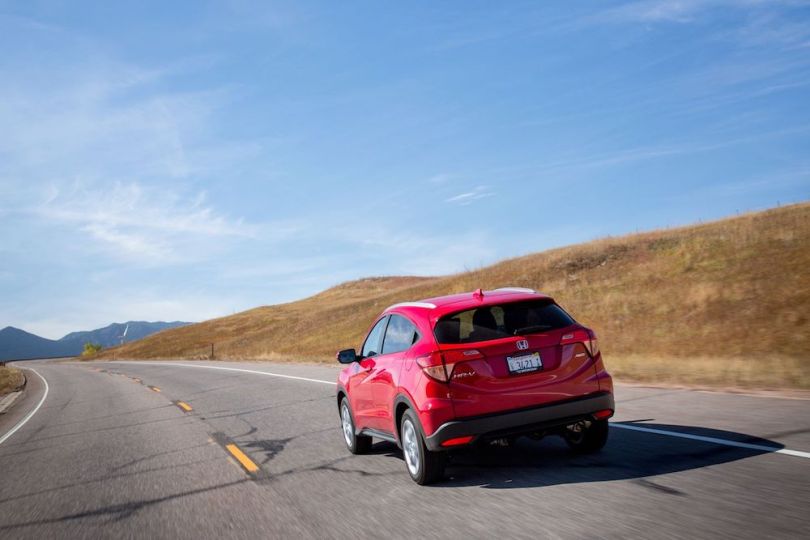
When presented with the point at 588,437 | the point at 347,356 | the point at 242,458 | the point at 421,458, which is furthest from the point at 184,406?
the point at 588,437

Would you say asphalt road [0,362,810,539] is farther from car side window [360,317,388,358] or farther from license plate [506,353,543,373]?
car side window [360,317,388,358]

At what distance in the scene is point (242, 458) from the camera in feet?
27.3

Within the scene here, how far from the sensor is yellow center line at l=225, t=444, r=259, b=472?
7.63 m

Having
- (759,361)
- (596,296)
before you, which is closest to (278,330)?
(596,296)

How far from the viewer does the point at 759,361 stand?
1300cm

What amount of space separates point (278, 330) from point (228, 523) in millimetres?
65952

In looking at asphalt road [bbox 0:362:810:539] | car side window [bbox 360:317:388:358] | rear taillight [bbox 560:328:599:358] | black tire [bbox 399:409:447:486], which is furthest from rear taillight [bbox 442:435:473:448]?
car side window [bbox 360:317:388:358]

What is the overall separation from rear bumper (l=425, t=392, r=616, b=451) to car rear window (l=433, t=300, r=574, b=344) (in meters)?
0.66

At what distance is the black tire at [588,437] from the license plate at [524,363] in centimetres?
93

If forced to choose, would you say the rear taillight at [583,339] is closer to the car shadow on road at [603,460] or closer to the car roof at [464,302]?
the car roof at [464,302]

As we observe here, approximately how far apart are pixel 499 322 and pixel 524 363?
0.46m

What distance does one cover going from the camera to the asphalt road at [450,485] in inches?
178

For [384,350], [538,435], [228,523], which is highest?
[384,350]

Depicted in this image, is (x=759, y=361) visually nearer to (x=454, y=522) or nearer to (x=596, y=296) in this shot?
(x=454, y=522)
